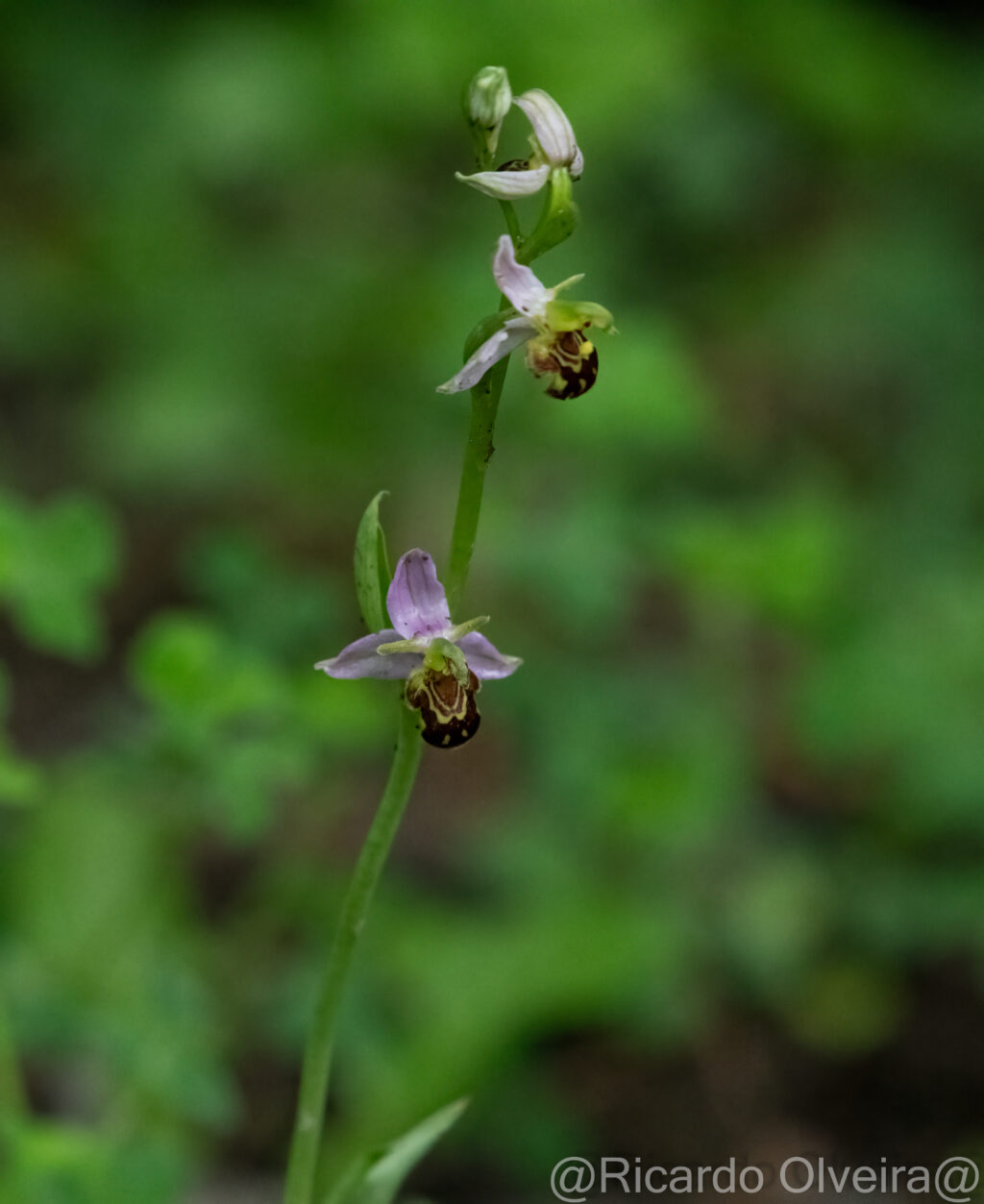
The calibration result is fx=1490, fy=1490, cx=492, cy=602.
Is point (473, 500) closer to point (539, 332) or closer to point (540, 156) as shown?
point (539, 332)

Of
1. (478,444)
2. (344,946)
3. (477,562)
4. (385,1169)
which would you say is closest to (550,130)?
(478,444)

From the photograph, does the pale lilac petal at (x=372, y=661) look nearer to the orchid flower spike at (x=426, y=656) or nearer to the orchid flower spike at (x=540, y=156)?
the orchid flower spike at (x=426, y=656)

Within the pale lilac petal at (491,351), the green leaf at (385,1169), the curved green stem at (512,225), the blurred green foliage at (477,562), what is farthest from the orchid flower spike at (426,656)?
the blurred green foliage at (477,562)

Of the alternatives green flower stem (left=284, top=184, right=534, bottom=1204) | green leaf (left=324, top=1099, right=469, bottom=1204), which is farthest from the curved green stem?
green leaf (left=324, top=1099, right=469, bottom=1204)

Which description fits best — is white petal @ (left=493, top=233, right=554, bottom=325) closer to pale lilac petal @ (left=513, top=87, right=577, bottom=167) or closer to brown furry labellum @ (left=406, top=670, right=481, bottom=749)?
pale lilac petal @ (left=513, top=87, right=577, bottom=167)

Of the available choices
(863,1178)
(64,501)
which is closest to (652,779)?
(863,1178)
